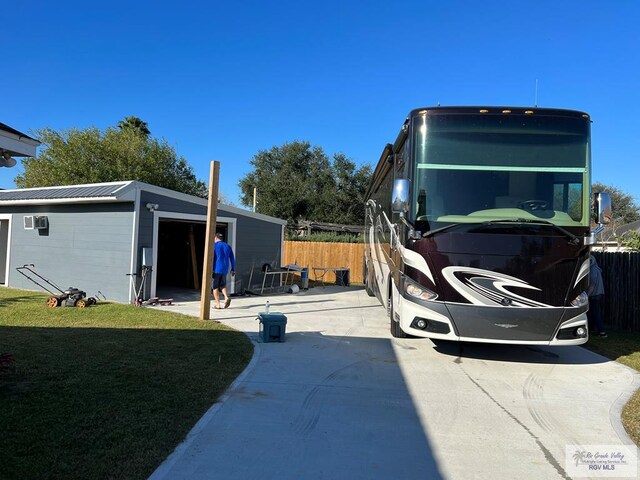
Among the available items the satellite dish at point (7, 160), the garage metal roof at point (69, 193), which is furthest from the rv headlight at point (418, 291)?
the garage metal roof at point (69, 193)

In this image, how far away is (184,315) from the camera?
380 inches

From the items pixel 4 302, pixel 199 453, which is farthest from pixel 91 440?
pixel 4 302

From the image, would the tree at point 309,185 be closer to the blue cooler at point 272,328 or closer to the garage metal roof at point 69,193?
the garage metal roof at point 69,193

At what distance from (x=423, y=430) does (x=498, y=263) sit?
2667 mm

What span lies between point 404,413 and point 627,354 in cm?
534

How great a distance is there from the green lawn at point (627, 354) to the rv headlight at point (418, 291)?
2.43m

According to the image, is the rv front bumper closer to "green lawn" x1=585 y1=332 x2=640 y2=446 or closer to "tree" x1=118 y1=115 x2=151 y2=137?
"green lawn" x1=585 y1=332 x2=640 y2=446

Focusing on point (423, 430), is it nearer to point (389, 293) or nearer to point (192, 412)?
point (192, 412)

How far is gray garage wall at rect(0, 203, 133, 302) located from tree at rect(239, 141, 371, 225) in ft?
68.5

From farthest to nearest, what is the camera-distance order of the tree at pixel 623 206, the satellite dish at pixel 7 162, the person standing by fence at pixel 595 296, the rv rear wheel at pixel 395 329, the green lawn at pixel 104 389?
the tree at pixel 623 206 → the person standing by fence at pixel 595 296 → the rv rear wheel at pixel 395 329 → the satellite dish at pixel 7 162 → the green lawn at pixel 104 389

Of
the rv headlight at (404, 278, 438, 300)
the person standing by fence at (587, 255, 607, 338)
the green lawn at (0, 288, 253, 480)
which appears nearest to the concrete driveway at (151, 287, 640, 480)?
the green lawn at (0, 288, 253, 480)

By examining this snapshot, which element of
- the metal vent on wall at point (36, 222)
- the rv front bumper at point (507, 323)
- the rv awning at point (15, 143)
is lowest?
the rv front bumper at point (507, 323)

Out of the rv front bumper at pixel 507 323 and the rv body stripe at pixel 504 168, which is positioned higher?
the rv body stripe at pixel 504 168

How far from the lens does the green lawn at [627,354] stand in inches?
176
